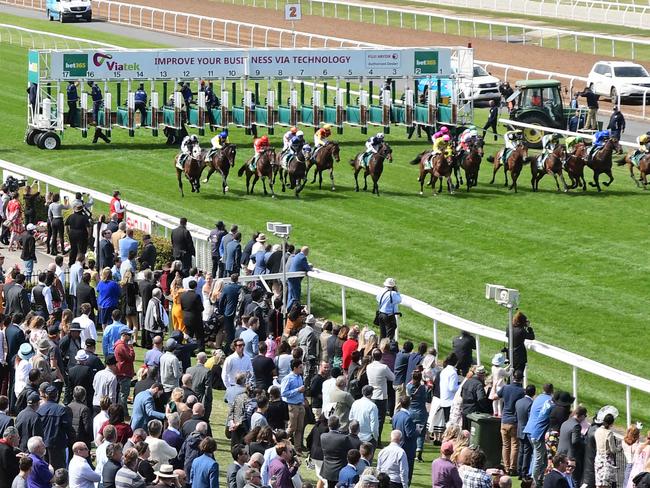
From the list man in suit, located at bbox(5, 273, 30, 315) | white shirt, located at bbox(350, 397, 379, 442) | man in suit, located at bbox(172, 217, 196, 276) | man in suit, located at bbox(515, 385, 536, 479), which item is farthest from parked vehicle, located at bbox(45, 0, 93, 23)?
white shirt, located at bbox(350, 397, 379, 442)

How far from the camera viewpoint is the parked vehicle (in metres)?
56.1

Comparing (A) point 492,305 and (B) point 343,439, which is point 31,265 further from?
(B) point 343,439

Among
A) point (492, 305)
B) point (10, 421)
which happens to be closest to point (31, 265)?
point (492, 305)

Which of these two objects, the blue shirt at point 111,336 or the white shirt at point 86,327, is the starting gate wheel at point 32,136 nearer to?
the white shirt at point 86,327

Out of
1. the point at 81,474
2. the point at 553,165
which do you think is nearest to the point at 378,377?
the point at 81,474

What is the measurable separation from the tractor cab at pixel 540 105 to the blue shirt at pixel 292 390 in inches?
876

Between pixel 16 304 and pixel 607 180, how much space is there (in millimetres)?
16780

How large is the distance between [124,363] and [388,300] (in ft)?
15.5

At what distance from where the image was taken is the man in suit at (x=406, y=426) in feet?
43.4

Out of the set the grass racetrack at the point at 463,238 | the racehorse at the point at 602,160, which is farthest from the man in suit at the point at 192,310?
the racehorse at the point at 602,160

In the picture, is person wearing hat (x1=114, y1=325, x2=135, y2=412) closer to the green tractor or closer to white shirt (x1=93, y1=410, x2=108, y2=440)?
white shirt (x1=93, y1=410, x2=108, y2=440)

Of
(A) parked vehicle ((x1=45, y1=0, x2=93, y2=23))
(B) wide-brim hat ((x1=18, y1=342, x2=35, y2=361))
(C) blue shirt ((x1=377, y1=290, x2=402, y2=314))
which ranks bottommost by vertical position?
(C) blue shirt ((x1=377, y1=290, x2=402, y2=314))

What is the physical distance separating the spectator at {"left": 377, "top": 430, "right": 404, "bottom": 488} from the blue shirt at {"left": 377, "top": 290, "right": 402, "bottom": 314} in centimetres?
630

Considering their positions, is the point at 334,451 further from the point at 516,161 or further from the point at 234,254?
the point at 516,161
